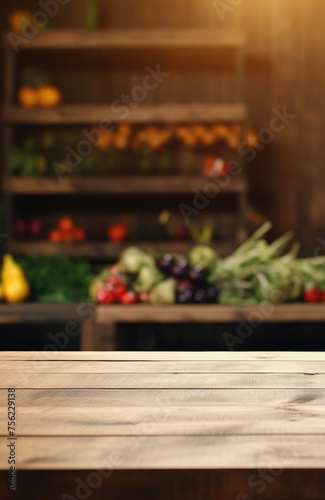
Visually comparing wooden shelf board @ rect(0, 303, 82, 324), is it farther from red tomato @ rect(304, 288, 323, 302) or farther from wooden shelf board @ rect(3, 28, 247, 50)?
wooden shelf board @ rect(3, 28, 247, 50)

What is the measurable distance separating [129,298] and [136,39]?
1526 mm

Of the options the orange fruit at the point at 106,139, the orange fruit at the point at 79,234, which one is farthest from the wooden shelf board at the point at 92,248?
the orange fruit at the point at 106,139

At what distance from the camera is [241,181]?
3.21 meters

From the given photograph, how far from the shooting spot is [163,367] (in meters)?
0.98

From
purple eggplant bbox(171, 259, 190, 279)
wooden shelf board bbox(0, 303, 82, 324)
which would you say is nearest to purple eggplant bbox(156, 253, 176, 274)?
purple eggplant bbox(171, 259, 190, 279)

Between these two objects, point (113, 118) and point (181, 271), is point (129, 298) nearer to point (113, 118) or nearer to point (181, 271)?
point (181, 271)

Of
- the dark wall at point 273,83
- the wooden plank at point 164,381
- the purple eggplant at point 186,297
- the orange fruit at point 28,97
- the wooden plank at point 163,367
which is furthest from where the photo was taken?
the dark wall at point 273,83

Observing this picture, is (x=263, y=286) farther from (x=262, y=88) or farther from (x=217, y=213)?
(x=262, y=88)

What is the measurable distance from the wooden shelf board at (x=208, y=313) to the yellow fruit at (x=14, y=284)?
44 cm

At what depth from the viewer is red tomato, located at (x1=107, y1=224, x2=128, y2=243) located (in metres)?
3.37

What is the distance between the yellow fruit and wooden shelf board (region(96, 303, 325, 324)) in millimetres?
438

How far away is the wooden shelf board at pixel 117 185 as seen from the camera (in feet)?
10.5

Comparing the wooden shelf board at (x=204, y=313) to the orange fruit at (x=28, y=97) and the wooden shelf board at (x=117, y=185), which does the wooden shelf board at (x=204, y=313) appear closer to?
the wooden shelf board at (x=117, y=185)

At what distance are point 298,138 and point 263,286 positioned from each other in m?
1.66
